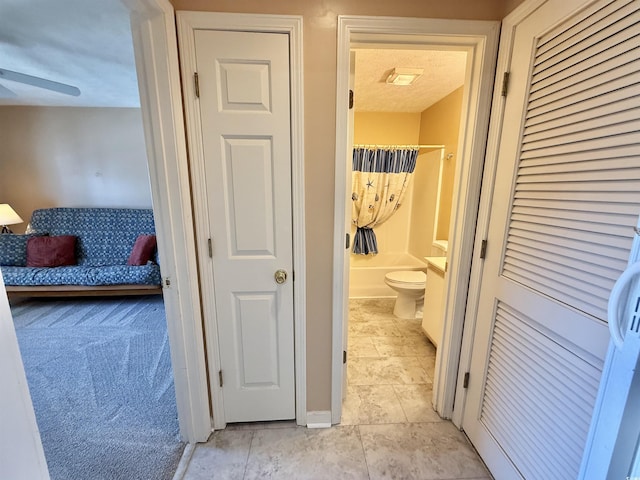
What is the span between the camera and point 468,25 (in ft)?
3.90

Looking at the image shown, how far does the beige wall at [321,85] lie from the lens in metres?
1.14

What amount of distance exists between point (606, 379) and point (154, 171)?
1.58 m

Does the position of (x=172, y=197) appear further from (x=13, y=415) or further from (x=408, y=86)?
(x=408, y=86)

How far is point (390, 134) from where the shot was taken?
11.3ft

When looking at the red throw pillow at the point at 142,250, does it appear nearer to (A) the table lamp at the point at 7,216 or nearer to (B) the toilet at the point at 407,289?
(A) the table lamp at the point at 7,216

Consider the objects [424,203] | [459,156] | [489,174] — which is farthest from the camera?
[424,203]

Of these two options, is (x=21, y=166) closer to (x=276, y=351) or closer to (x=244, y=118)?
(x=244, y=118)

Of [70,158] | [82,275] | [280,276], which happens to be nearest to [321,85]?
[280,276]

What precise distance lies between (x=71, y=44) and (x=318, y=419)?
298 cm

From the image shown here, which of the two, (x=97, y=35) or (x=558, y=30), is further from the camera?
(x=97, y=35)

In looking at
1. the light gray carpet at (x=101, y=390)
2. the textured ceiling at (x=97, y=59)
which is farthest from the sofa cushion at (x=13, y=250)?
the textured ceiling at (x=97, y=59)

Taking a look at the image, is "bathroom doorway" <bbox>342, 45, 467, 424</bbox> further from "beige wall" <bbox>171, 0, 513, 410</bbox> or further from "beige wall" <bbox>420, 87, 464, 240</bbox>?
"beige wall" <bbox>171, 0, 513, 410</bbox>

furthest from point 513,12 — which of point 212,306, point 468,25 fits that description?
point 212,306

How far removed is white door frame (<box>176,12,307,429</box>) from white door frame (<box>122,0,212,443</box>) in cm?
4
